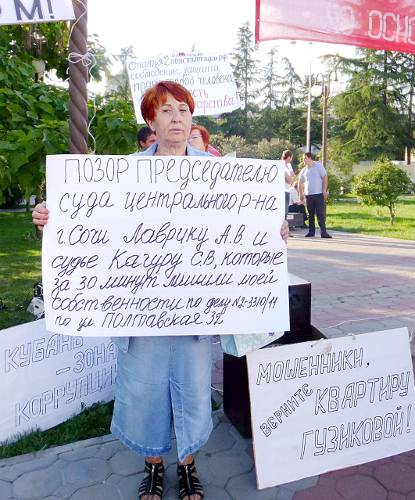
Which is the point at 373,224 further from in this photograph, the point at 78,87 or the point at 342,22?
the point at 78,87

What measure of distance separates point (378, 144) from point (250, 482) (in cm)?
4121

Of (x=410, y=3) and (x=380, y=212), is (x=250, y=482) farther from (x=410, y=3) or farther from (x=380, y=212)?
(x=380, y=212)

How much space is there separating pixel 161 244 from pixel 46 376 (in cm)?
130

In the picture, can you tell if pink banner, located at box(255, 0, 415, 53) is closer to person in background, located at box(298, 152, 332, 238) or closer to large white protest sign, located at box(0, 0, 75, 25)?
large white protest sign, located at box(0, 0, 75, 25)

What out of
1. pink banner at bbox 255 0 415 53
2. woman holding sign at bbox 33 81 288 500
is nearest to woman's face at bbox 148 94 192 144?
woman holding sign at bbox 33 81 288 500

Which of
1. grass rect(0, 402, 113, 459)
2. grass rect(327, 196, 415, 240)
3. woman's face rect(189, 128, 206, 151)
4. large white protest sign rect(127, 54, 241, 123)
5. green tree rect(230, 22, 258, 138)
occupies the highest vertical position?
green tree rect(230, 22, 258, 138)

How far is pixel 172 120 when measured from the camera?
6.39 feet

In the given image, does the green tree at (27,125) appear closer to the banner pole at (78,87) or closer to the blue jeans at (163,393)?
the banner pole at (78,87)

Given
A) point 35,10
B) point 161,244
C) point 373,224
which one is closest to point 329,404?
point 161,244

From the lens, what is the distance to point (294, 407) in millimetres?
2311

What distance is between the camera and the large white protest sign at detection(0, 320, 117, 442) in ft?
8.54

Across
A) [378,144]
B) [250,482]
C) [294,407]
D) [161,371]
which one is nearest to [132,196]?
[161,371]

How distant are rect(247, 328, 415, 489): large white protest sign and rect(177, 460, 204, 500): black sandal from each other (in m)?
0.28

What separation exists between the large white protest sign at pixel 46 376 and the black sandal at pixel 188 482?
36.0 inches
